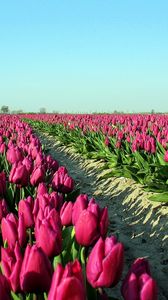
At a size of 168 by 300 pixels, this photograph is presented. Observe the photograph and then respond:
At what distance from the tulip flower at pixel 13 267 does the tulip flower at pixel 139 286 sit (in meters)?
0.45

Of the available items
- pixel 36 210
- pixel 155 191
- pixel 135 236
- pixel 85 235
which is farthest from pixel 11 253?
pixel 155 191

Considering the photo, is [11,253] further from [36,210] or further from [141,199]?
[141,199]

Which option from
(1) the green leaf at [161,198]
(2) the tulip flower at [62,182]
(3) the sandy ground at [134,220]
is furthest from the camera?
(1) the green leaf at [161,198]

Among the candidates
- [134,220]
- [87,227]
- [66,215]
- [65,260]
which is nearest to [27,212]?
[66,215]

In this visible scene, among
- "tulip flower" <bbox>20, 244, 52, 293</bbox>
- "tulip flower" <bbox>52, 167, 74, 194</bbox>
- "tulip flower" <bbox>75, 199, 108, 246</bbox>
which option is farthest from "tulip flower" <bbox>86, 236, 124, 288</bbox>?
"tulip flower" <bbox>52, 167, 74, 194</bbox>

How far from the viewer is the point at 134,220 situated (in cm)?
628

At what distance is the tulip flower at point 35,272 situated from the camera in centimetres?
175

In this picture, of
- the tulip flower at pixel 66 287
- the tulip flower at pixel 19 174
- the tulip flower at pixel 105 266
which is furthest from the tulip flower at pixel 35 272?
the tulip flower at pixel 19 174

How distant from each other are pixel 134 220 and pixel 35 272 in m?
4.64

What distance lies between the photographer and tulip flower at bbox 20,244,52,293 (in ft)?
5.74

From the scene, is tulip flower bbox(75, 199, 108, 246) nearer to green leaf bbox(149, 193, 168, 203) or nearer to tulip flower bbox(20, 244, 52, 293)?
tulip flower bbox(20, 244, 52, 293)

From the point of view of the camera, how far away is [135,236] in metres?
5.54

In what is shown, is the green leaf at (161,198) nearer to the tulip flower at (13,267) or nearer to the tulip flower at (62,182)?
the tulip flower at (62,182)

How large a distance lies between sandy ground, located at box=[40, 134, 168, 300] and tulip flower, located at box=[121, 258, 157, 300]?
5.12 feet
